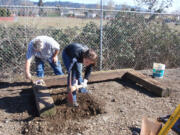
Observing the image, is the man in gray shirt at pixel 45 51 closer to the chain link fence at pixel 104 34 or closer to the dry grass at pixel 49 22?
the chain link fence at pixel 104 34

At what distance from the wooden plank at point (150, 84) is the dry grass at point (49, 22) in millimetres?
2137

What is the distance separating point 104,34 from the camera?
18.8 ft

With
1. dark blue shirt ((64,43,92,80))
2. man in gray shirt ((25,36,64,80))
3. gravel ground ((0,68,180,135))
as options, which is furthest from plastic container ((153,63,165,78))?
man in gray shirt ((25,36,64,80))

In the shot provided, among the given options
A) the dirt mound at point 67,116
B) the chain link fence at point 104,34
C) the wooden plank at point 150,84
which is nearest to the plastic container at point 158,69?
the wooden plank at point 150,84

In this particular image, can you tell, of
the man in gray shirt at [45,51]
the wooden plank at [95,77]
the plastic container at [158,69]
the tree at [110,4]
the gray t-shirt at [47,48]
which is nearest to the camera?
the man in gray shirt at [45,51]

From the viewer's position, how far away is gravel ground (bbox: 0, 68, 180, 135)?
2.85 metres

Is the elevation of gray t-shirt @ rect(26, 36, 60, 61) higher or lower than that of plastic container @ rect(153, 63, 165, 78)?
higher

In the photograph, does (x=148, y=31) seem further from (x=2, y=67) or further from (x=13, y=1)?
(x=2, y=67)

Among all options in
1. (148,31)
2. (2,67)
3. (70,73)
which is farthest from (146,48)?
(2,67)

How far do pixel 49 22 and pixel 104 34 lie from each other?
170cm

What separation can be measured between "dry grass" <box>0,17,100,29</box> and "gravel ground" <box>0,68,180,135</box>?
1.61m

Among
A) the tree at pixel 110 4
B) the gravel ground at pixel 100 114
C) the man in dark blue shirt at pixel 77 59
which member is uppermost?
the tree at pixel 110 4

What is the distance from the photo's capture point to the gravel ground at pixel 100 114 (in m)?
2.85

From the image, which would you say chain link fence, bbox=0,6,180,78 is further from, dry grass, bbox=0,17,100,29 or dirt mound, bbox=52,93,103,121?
dirt mound, bbox=52,93,103,121
